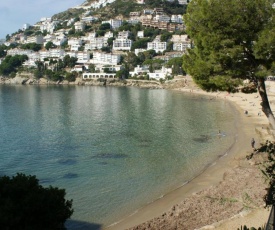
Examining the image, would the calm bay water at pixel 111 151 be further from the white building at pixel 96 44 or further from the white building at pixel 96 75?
the white building at pixel 96 44

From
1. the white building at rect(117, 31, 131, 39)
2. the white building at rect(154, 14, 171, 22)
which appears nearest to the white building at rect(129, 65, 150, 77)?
the white building at rect(117, 31, 131, 39)

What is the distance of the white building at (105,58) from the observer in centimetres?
11406

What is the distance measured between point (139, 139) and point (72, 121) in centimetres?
1214

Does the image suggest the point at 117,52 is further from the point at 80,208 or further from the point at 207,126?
the point at 80,208

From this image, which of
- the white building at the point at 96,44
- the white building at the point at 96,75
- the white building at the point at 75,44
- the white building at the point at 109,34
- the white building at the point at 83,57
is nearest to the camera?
the white building at the point at 96,75

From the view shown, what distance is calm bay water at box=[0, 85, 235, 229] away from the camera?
1608 centimetres

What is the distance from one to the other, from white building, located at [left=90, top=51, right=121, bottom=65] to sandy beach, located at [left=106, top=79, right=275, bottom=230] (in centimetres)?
9496


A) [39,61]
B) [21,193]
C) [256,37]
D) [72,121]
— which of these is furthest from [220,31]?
[39,61]

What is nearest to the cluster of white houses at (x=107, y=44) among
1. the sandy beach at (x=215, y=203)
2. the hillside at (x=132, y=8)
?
the hillside at (x=132, y=8)

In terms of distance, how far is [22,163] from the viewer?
840 inches

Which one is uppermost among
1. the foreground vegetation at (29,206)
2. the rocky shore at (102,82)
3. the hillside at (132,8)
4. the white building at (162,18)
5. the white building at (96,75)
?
the hillside at (132,8)

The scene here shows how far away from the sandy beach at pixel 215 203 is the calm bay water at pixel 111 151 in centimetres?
80

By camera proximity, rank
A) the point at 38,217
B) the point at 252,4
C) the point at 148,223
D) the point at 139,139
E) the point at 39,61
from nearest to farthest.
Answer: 1. the point at 38,217
2. the point at 252,4
3. the point at 148,223
4. the point at 139,139
5. the point at 39,61

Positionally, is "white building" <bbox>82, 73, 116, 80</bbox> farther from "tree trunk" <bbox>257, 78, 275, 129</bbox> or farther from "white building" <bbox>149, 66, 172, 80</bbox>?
"tree trunk" <bbox>257, 78, 275, 129</bbox>
